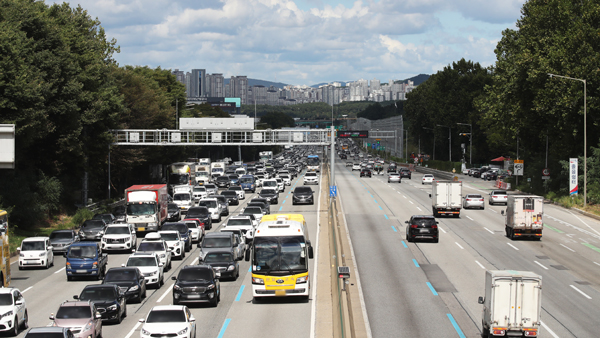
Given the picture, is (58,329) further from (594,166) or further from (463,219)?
(594,166)

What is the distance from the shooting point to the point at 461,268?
31.2 meters

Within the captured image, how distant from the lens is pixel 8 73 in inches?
1785

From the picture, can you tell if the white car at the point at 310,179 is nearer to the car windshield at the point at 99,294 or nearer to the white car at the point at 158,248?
the white car at the point at 158,248

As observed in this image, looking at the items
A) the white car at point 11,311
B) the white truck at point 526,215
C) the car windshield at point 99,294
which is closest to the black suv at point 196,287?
the car windshield at point 99,294

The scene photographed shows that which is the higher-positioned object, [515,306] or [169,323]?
[515,306]

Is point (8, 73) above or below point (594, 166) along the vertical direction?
above

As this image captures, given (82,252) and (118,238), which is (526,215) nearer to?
(118,238)

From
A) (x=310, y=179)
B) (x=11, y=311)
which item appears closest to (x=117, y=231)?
(x=11, y=311)

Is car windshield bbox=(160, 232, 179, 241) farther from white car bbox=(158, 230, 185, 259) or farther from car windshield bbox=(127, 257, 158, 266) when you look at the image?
car windshield bbox=(127, 257, 158, 266)

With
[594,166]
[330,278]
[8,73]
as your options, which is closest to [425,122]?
[594,166]

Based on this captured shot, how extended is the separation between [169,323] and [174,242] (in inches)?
678

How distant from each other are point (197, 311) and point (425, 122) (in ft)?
440

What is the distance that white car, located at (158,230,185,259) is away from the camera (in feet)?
116

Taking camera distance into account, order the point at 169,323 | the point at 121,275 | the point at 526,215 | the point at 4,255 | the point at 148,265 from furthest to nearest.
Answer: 1. the point at 526,215
2. the point at 148,265
3. the point at 4,255
4. the point at 121,275
5. the point at 169,323
